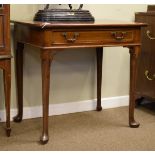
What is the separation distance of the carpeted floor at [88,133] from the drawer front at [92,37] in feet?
1.92

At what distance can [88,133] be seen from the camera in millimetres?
2051

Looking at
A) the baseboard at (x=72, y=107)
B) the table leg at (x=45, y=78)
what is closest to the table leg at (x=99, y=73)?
the baseboard at (x=72, y=107)

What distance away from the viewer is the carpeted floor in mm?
1852

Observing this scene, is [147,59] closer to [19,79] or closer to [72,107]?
[72,107]

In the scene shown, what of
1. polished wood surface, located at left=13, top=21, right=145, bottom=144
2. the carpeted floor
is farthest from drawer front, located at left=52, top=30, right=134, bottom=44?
the carpeted floor

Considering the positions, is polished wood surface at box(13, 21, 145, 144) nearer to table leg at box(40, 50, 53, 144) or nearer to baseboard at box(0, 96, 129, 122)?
table leg at box(40, 50, 53, 144)

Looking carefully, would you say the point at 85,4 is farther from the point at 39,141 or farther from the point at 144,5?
the point at 39,141

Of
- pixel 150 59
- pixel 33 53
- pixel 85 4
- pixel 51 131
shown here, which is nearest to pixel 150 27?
pixel 150 59

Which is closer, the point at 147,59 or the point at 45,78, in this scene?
the point at 45,78

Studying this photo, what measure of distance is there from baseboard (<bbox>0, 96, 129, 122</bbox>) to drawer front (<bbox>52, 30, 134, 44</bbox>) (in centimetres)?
72

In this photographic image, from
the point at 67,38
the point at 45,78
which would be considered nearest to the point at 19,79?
the point at 45,78

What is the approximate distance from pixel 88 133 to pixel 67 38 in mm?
637

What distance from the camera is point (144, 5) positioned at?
A: 261 cm

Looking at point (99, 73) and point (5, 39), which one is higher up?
point (5, 39)
